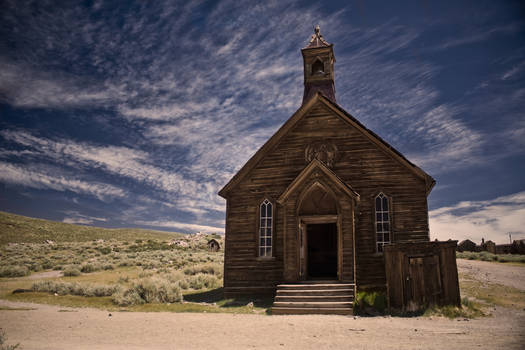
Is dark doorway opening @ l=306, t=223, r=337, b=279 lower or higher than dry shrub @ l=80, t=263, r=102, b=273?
higher

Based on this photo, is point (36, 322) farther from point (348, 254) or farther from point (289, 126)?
point (289, 126)

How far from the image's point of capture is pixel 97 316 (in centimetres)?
1097

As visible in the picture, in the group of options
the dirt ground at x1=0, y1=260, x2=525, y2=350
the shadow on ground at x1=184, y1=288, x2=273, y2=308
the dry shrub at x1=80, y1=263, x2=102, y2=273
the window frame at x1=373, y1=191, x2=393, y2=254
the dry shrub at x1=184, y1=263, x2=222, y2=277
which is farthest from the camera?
the dry shrub at x1=80, y1=263, x2=102, y2=273

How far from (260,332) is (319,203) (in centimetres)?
706

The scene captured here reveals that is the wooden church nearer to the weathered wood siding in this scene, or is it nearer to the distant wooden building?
the weathered wood siding

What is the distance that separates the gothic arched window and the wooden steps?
8.72 feet

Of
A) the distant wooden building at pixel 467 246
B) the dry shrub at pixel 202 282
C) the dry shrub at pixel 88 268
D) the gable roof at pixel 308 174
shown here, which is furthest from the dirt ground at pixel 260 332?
the distant wooden building at pixel 467 246

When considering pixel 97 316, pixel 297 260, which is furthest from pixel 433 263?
pixel 97 316

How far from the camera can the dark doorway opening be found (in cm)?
1797

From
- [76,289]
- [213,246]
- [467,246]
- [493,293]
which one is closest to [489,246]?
[467,246]

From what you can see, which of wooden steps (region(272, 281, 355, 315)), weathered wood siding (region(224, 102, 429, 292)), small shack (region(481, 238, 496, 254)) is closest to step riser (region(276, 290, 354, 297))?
wooden steps (region(272, 281, 355, 315))

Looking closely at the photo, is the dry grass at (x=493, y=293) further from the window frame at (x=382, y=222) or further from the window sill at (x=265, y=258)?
the window sill at (x=265, y=258)

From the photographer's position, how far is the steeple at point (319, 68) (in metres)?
19.0

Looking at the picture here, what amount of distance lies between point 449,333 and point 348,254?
18.5 feet
